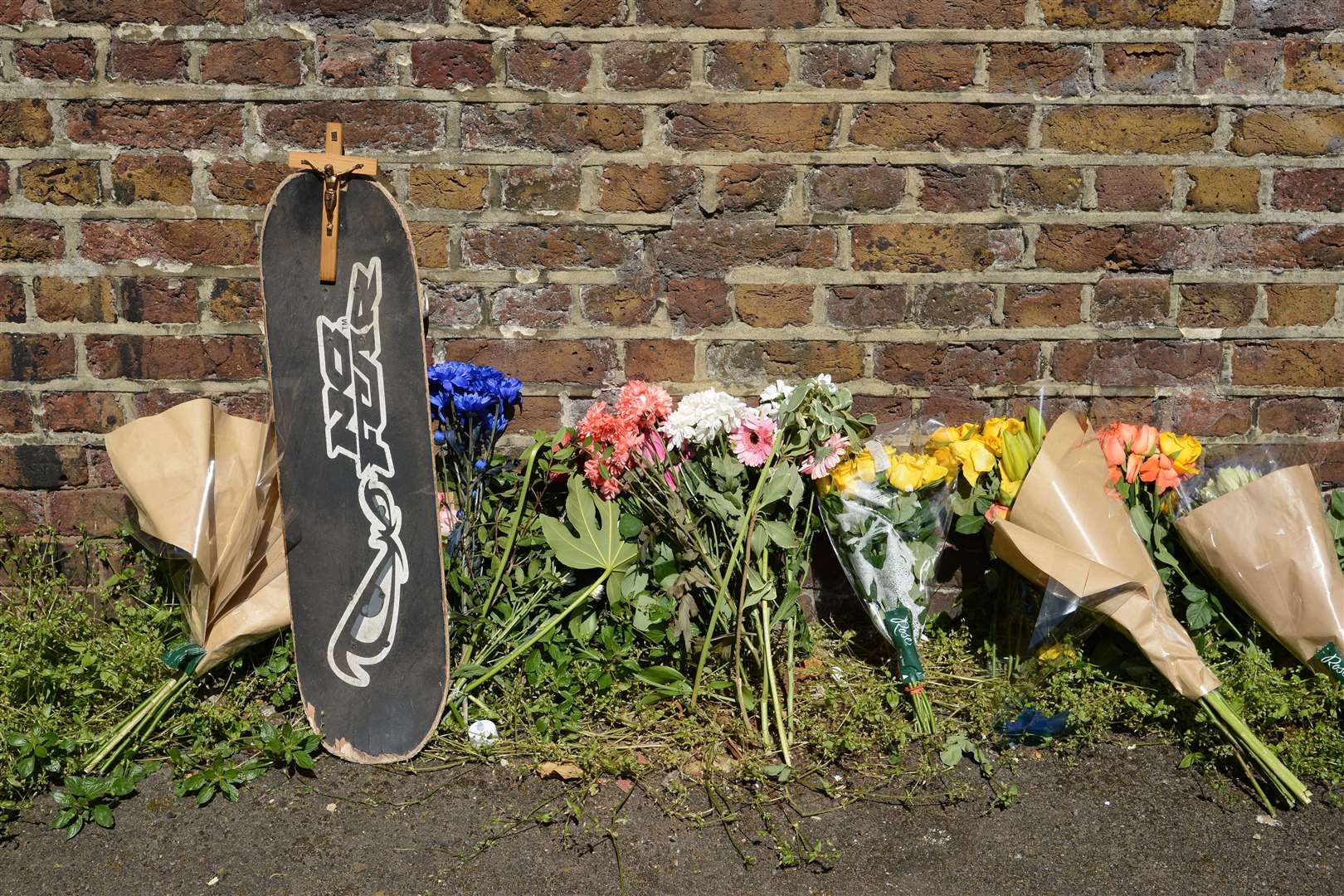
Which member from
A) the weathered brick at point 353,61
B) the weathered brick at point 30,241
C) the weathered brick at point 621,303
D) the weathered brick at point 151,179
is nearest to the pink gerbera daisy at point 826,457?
the weathered brick at point 621,303

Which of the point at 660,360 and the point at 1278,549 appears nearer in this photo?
the point at 1278,549

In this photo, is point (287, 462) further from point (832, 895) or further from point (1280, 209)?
point (1280, 209)

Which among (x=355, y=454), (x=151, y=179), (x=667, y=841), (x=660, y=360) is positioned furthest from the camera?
(x=660, y=360)

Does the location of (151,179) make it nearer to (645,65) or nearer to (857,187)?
(645,65)

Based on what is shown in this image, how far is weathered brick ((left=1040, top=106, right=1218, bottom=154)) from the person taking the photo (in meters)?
2.19

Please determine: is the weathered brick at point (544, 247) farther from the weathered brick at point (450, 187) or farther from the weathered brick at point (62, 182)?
the weathered brick at point (62, 182)

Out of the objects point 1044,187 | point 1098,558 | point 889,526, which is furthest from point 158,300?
point 1098,558

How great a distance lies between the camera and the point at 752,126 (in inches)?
86.1

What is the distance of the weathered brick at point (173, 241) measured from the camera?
7.29 ft

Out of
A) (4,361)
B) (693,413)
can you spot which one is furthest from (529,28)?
(4,361)

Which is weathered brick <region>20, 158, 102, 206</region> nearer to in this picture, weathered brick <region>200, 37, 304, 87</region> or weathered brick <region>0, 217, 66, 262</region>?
weathered brick <region>0, 217, 66, 262</region>

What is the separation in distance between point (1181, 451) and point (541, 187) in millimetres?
1467

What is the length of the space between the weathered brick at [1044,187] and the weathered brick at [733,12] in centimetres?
54

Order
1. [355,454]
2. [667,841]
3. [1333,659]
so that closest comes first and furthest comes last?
[667,841] < [1333,659] < [355,454]
